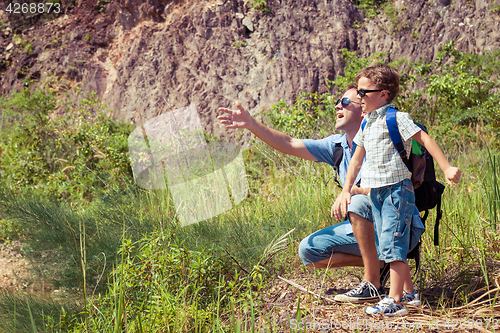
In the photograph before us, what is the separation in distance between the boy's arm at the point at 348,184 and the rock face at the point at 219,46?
7559 mm

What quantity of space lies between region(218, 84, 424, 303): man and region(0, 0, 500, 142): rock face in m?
7.02

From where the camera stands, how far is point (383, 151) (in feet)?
7.29

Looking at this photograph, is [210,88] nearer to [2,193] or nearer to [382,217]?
[2,193]

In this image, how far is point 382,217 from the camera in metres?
2.22

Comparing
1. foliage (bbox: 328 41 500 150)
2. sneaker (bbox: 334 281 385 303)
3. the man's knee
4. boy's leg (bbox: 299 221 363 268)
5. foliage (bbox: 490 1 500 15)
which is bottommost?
foliage (bbox: 328 41 500 150)

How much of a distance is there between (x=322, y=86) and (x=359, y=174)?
8.13m

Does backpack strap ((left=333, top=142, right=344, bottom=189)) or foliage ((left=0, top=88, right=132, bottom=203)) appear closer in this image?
backpack strap ((left=333, top=142, right=344, bottom=189))

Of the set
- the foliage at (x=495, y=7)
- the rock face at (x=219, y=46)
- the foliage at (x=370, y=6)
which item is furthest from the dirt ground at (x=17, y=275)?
the foliage at (x=495, y=7)

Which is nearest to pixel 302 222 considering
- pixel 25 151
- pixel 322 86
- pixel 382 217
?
pixel 382 217

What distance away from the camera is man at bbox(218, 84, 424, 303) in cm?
234

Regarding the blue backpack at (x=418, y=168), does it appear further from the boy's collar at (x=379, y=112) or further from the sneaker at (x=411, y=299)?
the sneaker at (x=411, y=299)

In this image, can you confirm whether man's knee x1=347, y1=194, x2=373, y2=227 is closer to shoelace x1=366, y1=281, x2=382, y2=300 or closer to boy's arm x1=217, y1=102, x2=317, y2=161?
shoelace x1=366, y1=281, x2=382, y2=300

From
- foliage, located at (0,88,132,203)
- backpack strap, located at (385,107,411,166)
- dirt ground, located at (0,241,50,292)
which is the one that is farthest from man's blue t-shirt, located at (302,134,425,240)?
foliage, located at (0,88,132,203)

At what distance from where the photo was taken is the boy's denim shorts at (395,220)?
2.14m
